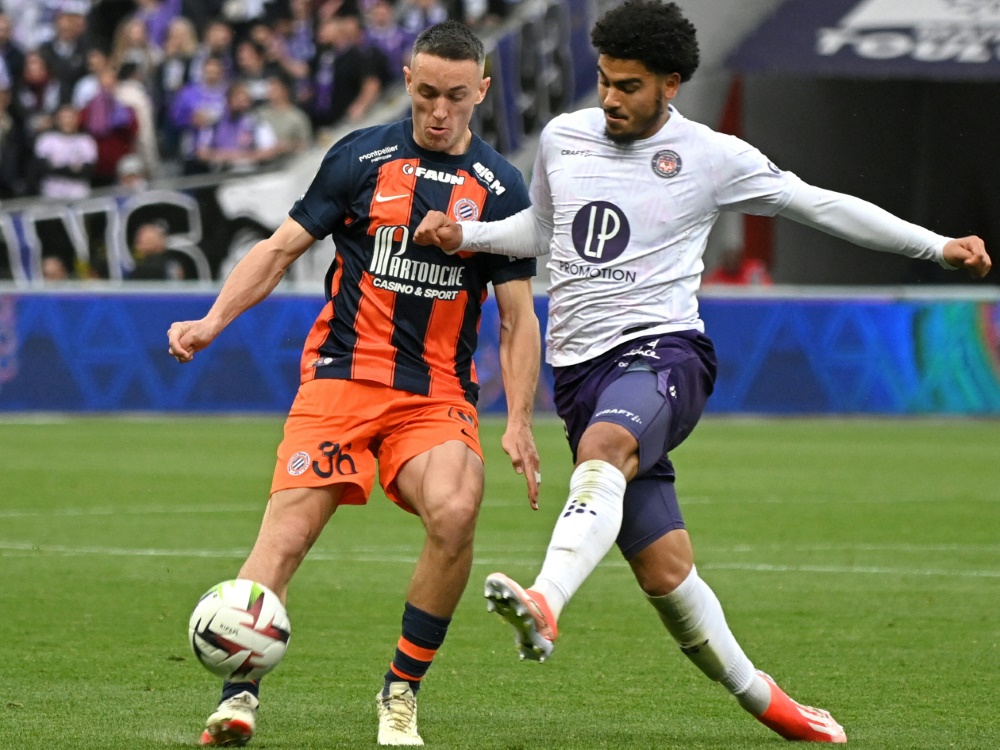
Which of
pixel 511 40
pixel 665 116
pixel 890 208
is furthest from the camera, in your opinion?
pixel 890 208

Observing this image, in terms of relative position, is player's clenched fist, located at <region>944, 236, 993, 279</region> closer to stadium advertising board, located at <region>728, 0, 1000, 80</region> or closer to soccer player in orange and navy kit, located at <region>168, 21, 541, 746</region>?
soccer player in orange and navy kit, located at <region>168, 21, 541, 746</region>

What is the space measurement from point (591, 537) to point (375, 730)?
131 centimetres

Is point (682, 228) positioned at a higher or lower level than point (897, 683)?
higher

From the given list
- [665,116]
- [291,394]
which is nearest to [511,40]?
[291,394]

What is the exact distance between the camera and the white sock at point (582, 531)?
4.77 m

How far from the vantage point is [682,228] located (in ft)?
18.2

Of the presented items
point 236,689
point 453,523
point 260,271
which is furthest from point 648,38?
point 236,689

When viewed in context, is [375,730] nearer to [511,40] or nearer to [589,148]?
[589,148]

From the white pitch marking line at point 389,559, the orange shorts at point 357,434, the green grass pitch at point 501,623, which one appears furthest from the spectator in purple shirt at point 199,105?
the orange shorts at point 357,434

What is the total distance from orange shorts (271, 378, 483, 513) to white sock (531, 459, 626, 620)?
0.84 m

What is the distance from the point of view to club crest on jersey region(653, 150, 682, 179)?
552 centimetres

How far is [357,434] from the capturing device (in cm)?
577

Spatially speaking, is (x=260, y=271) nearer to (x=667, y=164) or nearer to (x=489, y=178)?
(x=489, y=178)

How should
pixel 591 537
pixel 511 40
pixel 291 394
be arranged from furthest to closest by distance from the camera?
pixel 511 40
pixel 291 394
pixel 591 537
